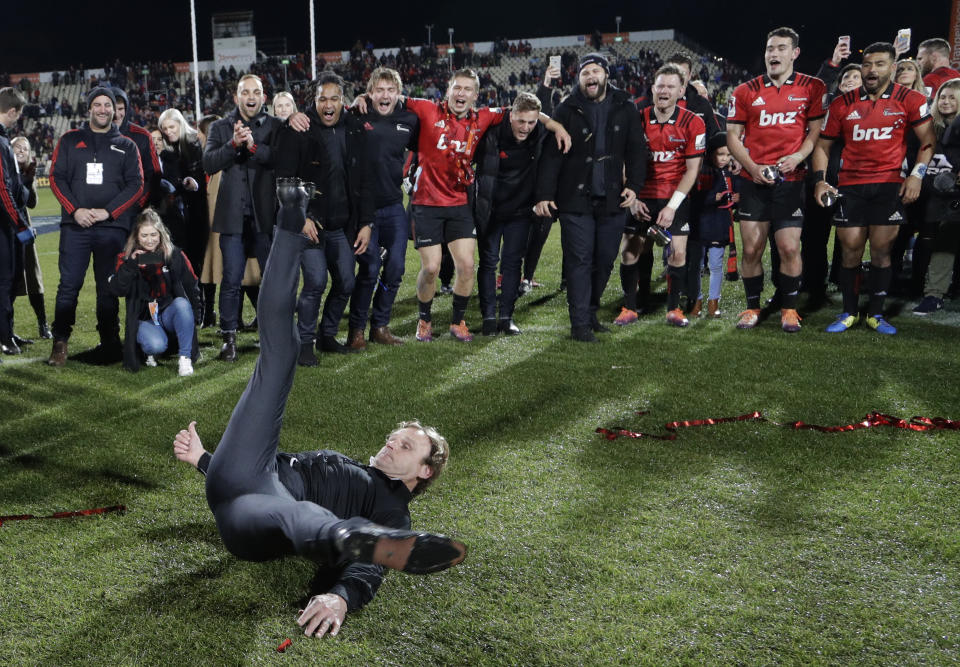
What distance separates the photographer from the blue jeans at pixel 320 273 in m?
5.86

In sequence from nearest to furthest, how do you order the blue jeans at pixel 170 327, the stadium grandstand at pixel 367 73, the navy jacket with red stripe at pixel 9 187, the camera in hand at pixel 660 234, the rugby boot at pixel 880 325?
1. the blue jeans at pixel 170 327
2. the navy jacket with red stripe at pixel 9 187
3. the rugby boot at pixel 880 325
4. the camera in hand at pixel 660 234
5. the stadium grandstand at pixel 367 73

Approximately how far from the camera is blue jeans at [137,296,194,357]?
5992mm

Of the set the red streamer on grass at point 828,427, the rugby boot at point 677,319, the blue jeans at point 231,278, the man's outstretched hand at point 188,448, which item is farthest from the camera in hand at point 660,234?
the man's outstretched hand at point 188,448

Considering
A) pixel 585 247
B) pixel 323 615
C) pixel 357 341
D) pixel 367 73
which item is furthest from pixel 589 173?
pixel 367 73

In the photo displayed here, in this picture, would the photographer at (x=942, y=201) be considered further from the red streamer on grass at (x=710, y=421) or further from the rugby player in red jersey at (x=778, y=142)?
the red streamer on grass at (x=710, y=421)

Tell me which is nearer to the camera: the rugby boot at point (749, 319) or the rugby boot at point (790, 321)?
the rugby boot at point (790, 321)

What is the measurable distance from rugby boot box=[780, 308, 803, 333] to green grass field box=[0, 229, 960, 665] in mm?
751

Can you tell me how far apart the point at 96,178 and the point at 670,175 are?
184 inches

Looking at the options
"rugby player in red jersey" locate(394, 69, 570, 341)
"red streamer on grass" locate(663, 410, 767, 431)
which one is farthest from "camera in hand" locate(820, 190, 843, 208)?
"red streamer on grass" locate(663, 410, 767, 431)

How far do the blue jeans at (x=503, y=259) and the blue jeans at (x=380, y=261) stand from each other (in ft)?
2.46

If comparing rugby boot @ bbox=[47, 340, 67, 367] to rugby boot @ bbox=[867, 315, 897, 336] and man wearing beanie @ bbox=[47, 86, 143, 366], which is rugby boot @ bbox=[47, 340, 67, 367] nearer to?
→ man wearing beanie @ bbox=[47, 86, 143, 366]

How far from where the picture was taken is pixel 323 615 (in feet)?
8.43

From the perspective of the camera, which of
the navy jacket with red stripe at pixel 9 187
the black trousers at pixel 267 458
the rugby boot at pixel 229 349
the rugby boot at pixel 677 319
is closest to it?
the black trousers at pixel 267 458

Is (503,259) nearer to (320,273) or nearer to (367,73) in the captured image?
(320,273)
